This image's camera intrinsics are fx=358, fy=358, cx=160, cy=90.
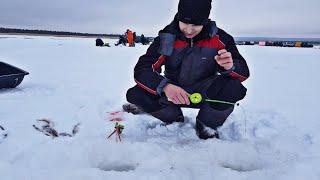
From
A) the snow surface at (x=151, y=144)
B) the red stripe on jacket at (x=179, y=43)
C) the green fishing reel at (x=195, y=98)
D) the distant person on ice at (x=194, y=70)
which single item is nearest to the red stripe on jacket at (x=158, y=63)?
the distant person on ice at (x=194, y=70)

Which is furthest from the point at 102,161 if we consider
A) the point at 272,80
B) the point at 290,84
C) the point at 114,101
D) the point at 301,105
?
the point at 272,80

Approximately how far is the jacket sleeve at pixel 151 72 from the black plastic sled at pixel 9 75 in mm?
2650

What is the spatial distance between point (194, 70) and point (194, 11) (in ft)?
1.97

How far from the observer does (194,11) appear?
9.78ft

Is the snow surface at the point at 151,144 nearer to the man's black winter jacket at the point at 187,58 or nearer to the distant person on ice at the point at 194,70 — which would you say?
the distant person on ice at the point at 194,70

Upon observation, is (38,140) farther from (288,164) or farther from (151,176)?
(288,164)

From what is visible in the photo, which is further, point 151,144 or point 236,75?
point 236,75

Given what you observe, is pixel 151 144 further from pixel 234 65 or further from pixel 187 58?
pixel 234 65

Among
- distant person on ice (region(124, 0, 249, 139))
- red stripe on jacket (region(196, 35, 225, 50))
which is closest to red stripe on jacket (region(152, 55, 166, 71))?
distant person on ice (region(124, 0, 249, 139))

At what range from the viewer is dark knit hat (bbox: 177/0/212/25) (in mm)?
2988

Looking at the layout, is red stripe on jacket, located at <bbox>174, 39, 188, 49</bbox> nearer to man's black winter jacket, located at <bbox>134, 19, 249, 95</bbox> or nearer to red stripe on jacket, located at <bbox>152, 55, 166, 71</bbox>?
man's black winter jacket, located at <bbox>134, 19, 249, 95</bbox>

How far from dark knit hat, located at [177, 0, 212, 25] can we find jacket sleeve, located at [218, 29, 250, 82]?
1.11 feet

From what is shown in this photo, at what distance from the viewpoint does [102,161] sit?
107 inches

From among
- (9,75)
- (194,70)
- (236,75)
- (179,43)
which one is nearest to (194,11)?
(179,43)
